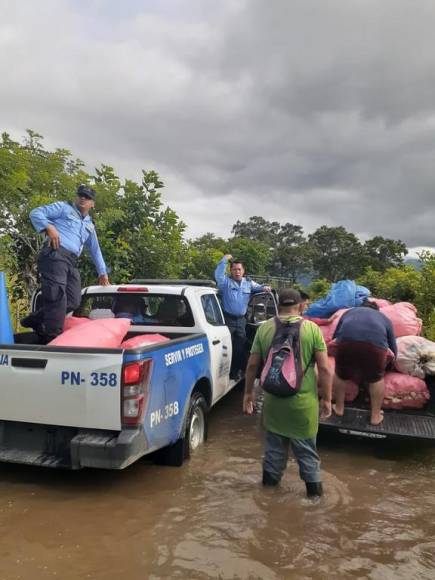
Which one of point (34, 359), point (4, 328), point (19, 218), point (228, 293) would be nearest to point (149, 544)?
point (34, 359)

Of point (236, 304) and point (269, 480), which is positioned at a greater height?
point (236, 304)

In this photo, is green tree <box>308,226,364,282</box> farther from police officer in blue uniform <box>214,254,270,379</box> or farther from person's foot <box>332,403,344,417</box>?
person's foot <box>332,403,344,417</box>

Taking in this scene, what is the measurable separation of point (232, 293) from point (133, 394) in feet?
11.4

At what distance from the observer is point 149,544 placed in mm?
3053

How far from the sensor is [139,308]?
5.54 meters

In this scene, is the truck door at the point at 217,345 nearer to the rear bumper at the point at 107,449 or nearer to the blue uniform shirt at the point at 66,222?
the blue uniform shirt at the point at 66,222

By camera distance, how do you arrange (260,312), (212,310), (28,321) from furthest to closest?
(260,312)
(212,310)
(28,321)

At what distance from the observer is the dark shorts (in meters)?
4.62

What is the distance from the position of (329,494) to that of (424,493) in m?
0.87

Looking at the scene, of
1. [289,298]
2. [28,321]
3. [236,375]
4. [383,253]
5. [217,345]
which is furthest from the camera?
[383,253]

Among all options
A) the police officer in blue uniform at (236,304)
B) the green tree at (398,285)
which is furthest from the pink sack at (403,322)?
the green tree at (398,285)

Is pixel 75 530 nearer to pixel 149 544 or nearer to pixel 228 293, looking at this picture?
pixel 149 544

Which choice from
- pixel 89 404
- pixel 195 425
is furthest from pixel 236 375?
pixel 89 404

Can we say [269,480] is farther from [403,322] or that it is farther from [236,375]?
[403,322]
